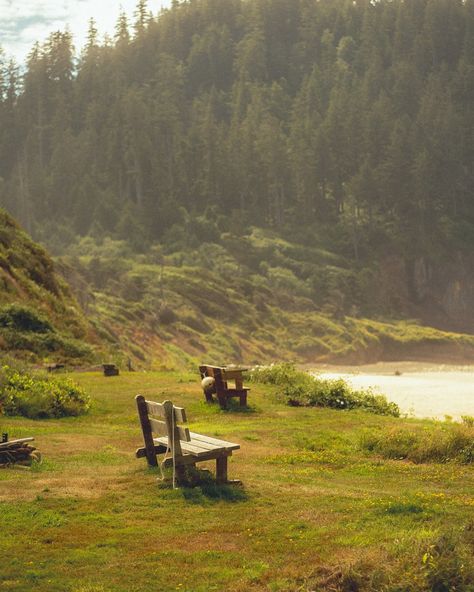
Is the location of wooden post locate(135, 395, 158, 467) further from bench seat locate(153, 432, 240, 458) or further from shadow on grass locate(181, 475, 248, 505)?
shadow on grass locate(181, 475, 248, 505)

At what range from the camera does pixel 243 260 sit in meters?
82.1

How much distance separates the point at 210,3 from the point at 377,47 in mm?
41831

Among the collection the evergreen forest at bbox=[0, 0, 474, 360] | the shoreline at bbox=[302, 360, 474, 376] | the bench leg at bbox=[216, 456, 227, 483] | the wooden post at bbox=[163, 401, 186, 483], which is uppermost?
the evergreen forest at bbox=[0, 0, 474, 360]

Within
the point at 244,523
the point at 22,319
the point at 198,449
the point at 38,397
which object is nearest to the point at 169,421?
the point at 198,449

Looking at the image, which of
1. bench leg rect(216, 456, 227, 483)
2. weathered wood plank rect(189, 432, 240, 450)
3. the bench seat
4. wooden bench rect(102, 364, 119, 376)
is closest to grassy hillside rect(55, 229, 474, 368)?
wooden bench rect(102, 364, 119, 376)

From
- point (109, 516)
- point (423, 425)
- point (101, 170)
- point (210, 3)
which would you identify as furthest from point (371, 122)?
point (109, 516)

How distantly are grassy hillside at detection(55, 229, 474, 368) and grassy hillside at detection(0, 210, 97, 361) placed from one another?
34.5ft

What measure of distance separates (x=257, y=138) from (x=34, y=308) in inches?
2815

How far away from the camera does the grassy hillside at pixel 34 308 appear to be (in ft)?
105

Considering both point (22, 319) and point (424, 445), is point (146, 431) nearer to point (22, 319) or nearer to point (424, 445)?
point (424, 445)

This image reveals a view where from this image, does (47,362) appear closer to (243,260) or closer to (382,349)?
(382,349)

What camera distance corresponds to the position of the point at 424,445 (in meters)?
15.9

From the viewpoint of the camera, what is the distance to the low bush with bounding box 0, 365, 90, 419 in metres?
20.7

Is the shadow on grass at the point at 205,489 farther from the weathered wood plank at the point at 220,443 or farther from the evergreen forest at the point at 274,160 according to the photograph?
the evergreen forest at the point at 274,160
